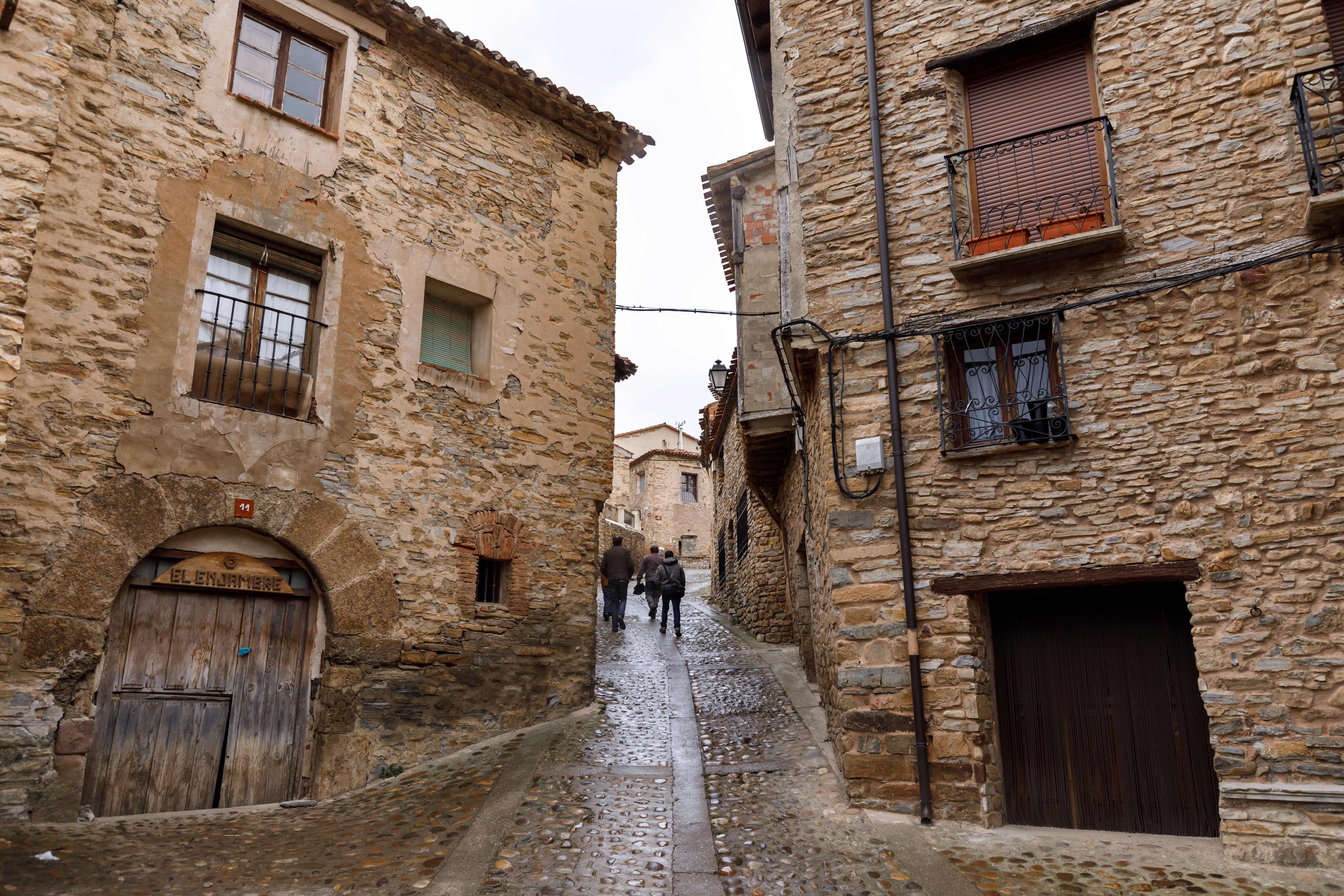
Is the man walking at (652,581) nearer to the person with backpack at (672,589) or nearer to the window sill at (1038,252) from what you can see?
the person with backpack at (672,589)

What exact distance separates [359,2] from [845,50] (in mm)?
4555

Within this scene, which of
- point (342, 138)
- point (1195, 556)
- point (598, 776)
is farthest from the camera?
point (342, 138)

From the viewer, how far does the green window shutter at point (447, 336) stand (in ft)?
27.6

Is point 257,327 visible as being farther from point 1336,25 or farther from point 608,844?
point 1336,25

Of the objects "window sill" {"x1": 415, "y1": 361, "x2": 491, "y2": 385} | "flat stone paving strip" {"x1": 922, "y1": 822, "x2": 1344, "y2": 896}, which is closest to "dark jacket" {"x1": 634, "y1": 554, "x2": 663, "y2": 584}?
"window sill" {"x1": 415, "y1": 361, "x2": 491, "y2": 385}

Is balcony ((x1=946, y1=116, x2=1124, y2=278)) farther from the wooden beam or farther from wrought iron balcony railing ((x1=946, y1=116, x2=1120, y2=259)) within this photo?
the wooden beam

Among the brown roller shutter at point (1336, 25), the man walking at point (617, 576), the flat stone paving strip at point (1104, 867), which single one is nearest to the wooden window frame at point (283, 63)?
the man walking at point (617, 576)

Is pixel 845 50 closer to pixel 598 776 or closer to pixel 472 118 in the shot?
pixel 472 118

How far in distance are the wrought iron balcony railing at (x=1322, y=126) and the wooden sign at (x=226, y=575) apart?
782cm

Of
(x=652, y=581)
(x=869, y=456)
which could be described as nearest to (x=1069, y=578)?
(x=869, y=456)

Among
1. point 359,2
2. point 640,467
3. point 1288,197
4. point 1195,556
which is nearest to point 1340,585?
point 1195,556

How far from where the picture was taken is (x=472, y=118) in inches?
353

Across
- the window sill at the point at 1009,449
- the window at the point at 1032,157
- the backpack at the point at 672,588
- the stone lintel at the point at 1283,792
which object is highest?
the window at the point at 1032,157

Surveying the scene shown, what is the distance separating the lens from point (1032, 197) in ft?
21.7
